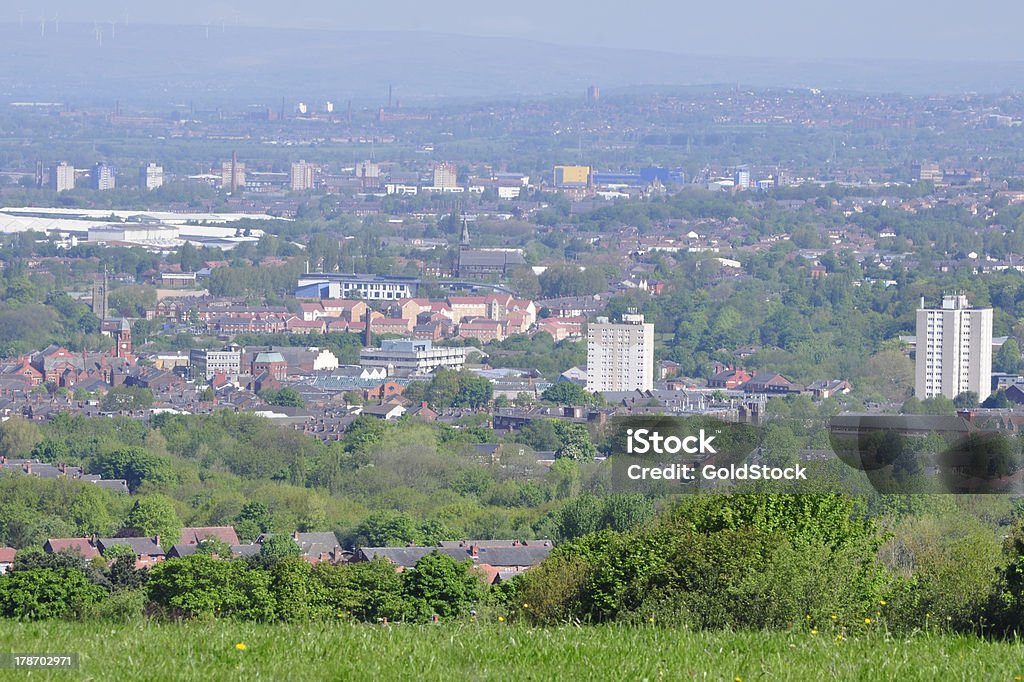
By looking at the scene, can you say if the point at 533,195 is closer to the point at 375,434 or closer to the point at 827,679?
the point at 375,434

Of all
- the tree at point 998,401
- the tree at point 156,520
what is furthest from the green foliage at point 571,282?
the tree at point 156,520

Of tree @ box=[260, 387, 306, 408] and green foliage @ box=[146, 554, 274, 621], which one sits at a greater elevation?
green foliage @ box=[146, 554, 274, 621]

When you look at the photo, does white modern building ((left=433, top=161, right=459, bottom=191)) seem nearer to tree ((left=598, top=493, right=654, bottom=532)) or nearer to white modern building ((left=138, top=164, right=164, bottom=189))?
white modern building ((left=138, top=164, right=164, bottom=189))

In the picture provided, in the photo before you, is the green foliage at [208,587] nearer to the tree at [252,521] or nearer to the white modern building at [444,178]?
the tree at [252,521]

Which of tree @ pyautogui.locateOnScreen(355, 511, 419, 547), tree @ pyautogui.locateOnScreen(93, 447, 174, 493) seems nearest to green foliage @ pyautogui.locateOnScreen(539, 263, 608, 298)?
tree @ pyautogui.locateOnScreen(93, 447, 174, 493)

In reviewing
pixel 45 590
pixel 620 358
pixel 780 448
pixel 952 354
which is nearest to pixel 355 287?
pixel 620 358

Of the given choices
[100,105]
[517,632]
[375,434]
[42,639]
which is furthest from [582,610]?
[100,105]
